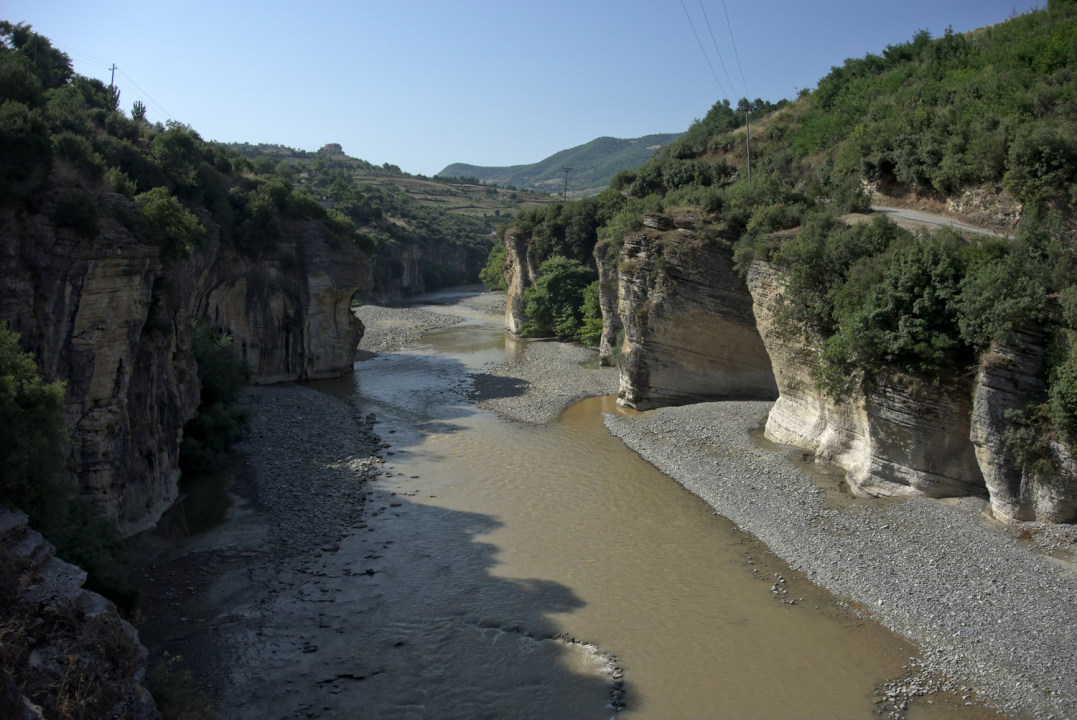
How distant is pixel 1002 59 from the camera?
1041 inches

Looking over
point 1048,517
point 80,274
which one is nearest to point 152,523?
point 80,274

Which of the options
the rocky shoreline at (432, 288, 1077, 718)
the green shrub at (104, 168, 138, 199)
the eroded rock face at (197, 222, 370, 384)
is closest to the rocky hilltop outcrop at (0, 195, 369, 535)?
the green shrub at (104, 168, 138, 199)

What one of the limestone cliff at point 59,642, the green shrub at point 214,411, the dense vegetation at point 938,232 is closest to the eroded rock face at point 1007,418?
the dense vegetation at point 938,232

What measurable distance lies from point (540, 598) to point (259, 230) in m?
22.3

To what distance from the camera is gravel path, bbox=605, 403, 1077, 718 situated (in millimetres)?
10688

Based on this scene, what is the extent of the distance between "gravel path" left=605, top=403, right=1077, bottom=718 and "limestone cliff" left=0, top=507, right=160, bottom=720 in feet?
33.3

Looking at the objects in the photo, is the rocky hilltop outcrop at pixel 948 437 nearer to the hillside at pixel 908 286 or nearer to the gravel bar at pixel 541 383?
the hillside at pixel 908 286

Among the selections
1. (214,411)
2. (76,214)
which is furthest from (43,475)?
(214,411)

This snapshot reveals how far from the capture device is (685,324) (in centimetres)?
2483

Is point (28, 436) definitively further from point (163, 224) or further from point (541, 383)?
point (541, 383)

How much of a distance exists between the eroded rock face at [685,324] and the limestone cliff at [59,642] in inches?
790

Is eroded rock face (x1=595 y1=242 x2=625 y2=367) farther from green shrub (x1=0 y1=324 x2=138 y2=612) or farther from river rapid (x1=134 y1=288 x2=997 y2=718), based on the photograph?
green shrub (x1=0 y1=324 x2=138 y2=612)

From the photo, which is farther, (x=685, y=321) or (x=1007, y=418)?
(x=685, y=321)

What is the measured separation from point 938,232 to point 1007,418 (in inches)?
203
